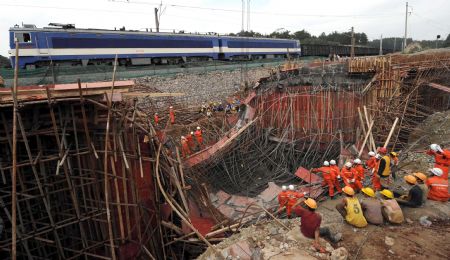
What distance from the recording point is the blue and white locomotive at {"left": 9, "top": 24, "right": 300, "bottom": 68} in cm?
1794

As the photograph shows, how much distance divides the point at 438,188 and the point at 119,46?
21.3 metres

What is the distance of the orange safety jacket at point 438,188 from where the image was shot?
6.84 m

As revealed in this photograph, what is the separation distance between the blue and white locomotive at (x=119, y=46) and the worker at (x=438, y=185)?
12722mm

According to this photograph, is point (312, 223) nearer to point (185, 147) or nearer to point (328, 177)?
point (328, 177)

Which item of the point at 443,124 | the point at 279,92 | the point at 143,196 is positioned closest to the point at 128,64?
the point at 279,92

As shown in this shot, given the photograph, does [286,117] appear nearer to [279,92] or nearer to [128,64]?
[279,92]

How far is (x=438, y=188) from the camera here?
22.5ft

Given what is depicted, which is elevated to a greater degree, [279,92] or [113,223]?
[279,92]

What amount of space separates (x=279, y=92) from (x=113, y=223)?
9084 millimetres

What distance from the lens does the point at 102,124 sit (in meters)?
6.11

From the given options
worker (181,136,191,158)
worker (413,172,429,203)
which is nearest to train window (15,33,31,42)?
worker (181,136,191,158)

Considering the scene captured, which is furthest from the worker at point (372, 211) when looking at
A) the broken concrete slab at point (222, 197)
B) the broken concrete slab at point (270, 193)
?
the broken concrete slab at point (222, 197)

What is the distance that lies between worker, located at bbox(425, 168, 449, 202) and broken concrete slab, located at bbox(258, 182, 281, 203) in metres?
3.98

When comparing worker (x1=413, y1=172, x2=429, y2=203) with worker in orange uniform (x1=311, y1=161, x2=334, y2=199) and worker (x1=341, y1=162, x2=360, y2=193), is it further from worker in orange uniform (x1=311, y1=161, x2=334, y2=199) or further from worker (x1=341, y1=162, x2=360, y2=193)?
worker in orange uniform (x1=311, y1=161, x2=334, y2=199)
